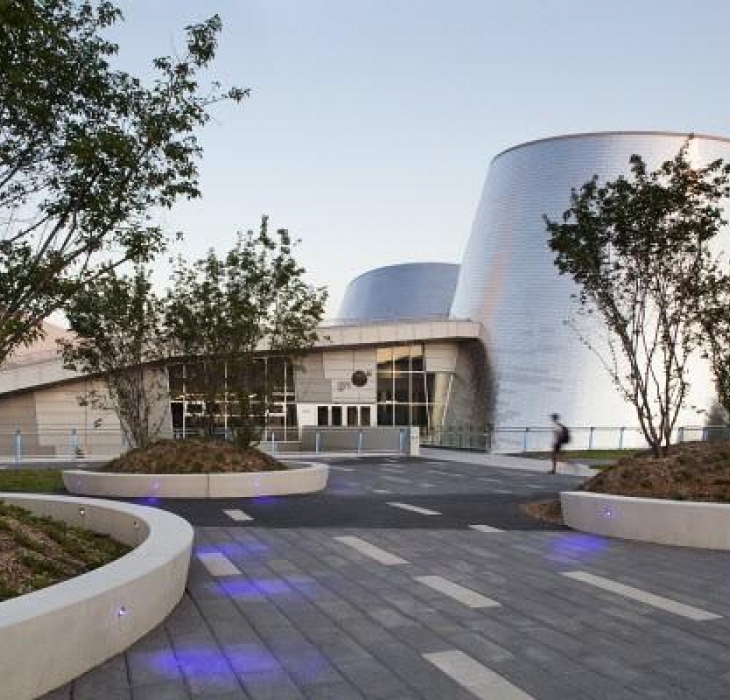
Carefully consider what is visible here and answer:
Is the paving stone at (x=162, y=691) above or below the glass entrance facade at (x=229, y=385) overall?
below

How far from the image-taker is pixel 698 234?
37.8 ft

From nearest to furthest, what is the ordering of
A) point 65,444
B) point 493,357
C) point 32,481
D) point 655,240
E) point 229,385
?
point 655,240 → point 32,481 → point 229,385 → point 65,444 → point 493,357

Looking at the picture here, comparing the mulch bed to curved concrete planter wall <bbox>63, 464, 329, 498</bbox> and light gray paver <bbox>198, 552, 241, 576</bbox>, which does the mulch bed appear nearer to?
curved concrete planter wall <bbox>63, 464, 329, 498</bbox>

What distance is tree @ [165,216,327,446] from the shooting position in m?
17.5

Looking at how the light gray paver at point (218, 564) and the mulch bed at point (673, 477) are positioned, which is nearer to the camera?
the light gray paver at point (218, 564)

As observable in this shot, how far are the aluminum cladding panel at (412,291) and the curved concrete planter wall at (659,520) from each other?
64.9 metres

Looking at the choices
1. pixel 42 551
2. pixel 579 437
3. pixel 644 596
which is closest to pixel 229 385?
pixel 42 551

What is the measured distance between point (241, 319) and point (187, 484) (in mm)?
4826

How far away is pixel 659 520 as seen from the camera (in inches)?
358

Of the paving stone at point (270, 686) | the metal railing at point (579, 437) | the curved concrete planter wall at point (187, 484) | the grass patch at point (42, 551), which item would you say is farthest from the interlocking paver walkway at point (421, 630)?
the metal railing at point (579, 437)

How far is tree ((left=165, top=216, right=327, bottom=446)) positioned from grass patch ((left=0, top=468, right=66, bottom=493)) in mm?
3583

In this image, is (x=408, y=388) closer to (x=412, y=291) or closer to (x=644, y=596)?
(x=412, y=291)

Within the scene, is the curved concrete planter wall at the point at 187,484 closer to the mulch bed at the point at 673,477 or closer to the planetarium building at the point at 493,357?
the mulch bed at the point at 673,477

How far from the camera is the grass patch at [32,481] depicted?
14.9m
